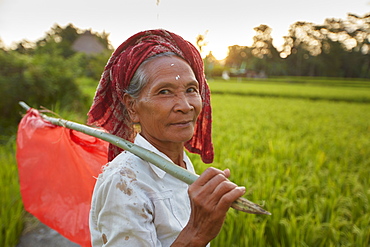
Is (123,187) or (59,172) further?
(59,172)

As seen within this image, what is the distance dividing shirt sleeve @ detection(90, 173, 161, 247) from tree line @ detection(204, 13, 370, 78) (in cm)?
2764

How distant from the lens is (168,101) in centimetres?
103

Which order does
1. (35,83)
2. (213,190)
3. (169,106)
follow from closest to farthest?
(213,190) < (169,106) < (35,83)

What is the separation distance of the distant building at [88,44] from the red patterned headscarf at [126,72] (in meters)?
40.2

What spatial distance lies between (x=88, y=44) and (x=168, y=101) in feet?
138

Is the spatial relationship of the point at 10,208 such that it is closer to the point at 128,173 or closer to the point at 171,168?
the point at 128,173

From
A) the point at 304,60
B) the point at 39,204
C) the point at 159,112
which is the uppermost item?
the point at 304,60

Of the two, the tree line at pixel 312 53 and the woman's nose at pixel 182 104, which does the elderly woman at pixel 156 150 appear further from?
the tree line at pixel 312 53

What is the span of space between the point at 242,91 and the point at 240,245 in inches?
734

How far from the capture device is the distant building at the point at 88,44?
3931 cm

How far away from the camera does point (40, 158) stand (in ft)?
6.28

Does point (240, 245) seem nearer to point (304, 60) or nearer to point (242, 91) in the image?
point (242, 91)

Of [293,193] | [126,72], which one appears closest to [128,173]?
[126,72]

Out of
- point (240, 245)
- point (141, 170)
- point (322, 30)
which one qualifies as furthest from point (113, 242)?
point (322, 30)
